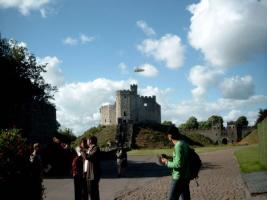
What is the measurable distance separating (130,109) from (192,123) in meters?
42.1

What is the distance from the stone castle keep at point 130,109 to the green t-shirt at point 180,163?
333ft

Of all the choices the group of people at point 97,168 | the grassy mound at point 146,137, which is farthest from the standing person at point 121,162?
the grassy mound at point 146,137

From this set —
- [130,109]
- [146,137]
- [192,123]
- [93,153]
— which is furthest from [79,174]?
[192,123]

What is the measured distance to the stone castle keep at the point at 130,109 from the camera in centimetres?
11231

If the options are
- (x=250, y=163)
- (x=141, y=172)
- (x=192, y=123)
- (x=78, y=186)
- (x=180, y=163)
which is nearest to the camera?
(x=180, y=163)

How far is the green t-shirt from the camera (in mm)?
8725

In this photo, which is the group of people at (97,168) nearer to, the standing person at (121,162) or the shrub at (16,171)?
the shrub at (16,171)

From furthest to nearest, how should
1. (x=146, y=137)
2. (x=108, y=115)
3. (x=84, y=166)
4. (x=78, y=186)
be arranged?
(x=108, y=115)
(x=146, y=137)
(x=78, y=186)
(x=84, y=166)

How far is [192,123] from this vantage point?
14900 cm

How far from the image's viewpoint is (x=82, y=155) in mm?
11562

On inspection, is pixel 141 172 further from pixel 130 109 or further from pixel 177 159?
pixel 130 109

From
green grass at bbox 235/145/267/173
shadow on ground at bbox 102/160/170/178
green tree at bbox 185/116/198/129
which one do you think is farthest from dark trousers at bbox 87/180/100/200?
green tree at bbox 185/116/198/129

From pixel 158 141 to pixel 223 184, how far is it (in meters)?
76.5

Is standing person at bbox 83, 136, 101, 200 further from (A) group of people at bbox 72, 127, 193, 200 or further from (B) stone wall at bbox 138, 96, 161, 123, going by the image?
(B) stone wall at bbox 138, 96, 161, 123
